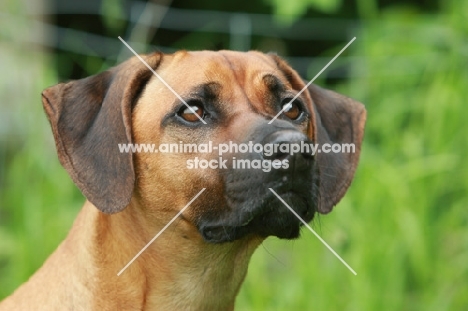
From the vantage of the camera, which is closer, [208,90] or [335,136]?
[208,90]

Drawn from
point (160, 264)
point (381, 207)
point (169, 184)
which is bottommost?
point (381, 207)

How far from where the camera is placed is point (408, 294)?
5711 millimetres

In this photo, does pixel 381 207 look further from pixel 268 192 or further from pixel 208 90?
pixel 268 192

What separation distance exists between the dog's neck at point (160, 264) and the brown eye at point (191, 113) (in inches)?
16.5

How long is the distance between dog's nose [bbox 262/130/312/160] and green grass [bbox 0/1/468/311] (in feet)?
5.64

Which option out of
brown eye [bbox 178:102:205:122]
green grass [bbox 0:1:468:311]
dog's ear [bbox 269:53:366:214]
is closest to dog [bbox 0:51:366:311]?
brown eye [bbox 178:102:205:122]

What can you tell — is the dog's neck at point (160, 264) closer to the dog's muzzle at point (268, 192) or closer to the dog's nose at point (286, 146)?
the dog's muzzle at point (268, 192)

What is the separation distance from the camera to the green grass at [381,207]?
5.54m

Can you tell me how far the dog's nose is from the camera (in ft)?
11.6

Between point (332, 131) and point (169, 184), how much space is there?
1059mm

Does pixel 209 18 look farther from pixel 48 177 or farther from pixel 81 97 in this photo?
pixel 81 97

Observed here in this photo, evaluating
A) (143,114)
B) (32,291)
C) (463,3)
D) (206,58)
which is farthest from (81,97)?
(463,3)

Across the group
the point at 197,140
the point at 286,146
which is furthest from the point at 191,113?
the point at 286,146

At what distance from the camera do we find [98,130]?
3951mm
